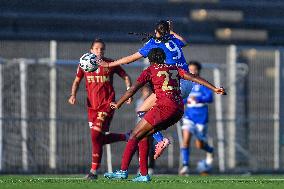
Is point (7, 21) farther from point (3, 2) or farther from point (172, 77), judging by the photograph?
point (172, 77)

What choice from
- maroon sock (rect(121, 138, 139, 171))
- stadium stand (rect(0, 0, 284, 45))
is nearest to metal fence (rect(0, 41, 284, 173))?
stadium stand (rect(0, 0, 284, 45))

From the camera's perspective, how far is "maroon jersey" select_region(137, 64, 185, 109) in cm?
1436

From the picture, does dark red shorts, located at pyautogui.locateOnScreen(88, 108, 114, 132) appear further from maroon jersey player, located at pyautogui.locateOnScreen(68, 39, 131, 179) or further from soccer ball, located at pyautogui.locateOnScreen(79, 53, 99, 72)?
soccer ball, located at pyautogui.locateOnScreen(79, 53, 99, 72)

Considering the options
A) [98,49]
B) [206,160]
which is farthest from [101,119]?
[206,160]

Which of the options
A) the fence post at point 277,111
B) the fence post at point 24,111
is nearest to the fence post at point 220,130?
the fence post at point 277,111

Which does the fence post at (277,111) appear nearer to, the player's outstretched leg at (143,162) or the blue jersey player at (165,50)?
the blue jersey player at (165,50)

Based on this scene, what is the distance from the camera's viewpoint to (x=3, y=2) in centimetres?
2412

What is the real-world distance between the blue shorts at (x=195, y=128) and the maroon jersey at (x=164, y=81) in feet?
22.8

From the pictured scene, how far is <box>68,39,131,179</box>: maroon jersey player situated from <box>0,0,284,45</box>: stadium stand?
728cm

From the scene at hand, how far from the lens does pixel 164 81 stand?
47.1ft

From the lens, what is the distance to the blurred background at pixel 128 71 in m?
22.8

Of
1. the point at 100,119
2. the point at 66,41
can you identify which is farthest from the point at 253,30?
the point at 100,119

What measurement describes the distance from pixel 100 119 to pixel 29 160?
6.05 m

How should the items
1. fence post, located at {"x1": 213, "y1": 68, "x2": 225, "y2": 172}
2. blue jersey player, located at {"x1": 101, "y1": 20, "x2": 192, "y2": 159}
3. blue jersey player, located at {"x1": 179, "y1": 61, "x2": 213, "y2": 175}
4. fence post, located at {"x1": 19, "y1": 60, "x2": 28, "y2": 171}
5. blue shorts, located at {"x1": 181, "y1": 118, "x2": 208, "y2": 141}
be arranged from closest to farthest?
blue jersey player, located at {"x1": 101, "y1": 20, "x2": 192, "y2": 159}
blue jersey player, located at {"x1": 179, "y1": 61, "x2": 213, "y2": 175}
blue shorts, located at {"x1": 181, "y1": 118, "x2": 208, "y2": 141}
fence post, located at {"x1": 19, "y1": 60, "x2": 28, "y2": 171}
fence post, located at {"x1": 213, "y1": 68, "x2": 225, "y2": 172}
